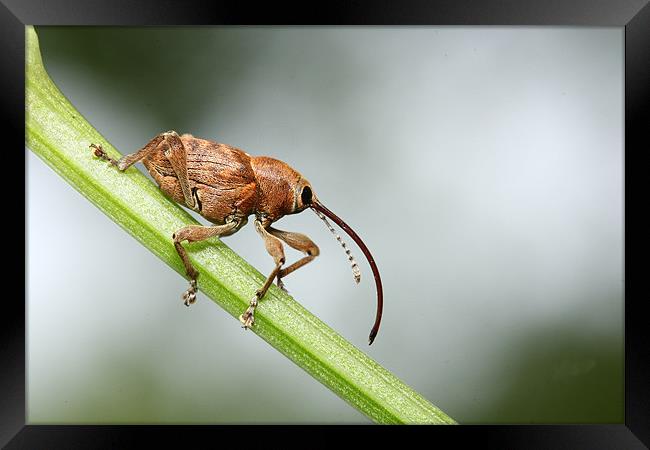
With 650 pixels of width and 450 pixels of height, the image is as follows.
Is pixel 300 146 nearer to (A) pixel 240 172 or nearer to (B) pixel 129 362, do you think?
(A) pixel 240 172

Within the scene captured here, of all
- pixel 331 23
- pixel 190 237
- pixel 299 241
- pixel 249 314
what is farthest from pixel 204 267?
pixel 331 23

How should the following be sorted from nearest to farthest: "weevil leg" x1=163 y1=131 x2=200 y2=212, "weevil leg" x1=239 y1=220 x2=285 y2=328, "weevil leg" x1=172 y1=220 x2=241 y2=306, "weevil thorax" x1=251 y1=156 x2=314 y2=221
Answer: "weevil leg" x1=172 y1=220 x2=241 y2=306
"weevil leg" x1=239 y1=220 x2=285 y2=328
"weevil leg" x1=163 y1=131 x2=200 y2=212
"weevil thorax" x1=251 y1=156 x2=314 y2=221

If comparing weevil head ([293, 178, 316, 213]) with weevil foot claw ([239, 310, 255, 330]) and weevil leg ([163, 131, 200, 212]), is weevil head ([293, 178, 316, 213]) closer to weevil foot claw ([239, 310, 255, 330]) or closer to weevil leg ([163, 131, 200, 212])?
weevil leg ([163, 131, 200, 212])

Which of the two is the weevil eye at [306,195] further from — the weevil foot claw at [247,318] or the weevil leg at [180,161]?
the weevil foot claw at [247,318]

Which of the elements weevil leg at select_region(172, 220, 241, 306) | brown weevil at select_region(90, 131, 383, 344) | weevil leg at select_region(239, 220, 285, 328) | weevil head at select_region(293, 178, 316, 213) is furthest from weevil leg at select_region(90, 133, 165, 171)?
weevil head at select_region(293, 178, 316, 213)

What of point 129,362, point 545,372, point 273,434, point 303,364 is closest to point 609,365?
point 545,372

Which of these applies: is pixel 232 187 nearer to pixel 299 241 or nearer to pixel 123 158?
pixel 299 241
